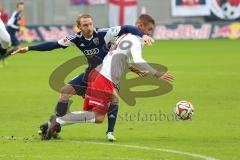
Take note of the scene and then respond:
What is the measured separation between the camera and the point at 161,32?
155ft

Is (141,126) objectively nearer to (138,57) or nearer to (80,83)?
(80,83)

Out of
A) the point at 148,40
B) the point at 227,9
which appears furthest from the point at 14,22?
the point at 148,40

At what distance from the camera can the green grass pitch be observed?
10.5 meters

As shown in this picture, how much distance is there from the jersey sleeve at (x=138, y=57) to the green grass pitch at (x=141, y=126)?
1.15 meters

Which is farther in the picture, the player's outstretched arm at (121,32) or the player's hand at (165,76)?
the player's outstretched arm at (121,32)

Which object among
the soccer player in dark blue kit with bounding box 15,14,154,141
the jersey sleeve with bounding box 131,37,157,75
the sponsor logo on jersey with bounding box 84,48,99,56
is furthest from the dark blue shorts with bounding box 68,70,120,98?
the jersey sleeve with bounding box 131,37,157,75

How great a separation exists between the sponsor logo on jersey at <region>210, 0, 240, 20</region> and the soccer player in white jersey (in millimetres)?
37364

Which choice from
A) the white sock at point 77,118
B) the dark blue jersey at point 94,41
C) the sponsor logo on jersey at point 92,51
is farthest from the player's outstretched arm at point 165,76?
the sponsor logo on jersey at point 92,51

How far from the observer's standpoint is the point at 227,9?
4881cm

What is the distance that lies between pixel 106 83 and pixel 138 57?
91cm

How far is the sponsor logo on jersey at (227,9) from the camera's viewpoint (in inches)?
1913

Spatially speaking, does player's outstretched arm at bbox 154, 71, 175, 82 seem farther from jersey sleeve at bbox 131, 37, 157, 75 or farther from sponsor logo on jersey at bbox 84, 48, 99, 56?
sponsor logo on jersey at bbox 84, 48, 99, 56

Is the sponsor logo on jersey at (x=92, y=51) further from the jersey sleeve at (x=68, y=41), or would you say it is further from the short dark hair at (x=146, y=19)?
the short dark hair at (x=146, y=19)

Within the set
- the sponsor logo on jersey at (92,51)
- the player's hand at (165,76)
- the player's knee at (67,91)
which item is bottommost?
the player's knee at (67,91)
